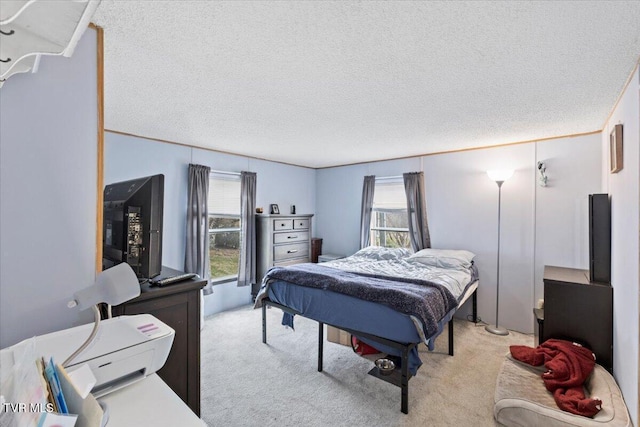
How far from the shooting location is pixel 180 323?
4.80 feet

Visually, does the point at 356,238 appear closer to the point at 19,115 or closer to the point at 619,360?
the point at 619,360

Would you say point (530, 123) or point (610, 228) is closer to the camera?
point (610, 228)

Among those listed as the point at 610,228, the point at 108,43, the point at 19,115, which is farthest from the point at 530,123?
the point at 19,115

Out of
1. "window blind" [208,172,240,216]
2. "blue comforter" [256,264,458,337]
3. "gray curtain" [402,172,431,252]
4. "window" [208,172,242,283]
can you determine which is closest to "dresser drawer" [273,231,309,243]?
"window" [208,172,242,283]

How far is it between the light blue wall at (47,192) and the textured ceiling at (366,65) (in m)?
0.42

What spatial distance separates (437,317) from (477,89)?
179 centimetres

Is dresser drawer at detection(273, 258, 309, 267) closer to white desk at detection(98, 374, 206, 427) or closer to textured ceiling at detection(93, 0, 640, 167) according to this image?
textured ceiling at detection(93, 0, 640, 167)

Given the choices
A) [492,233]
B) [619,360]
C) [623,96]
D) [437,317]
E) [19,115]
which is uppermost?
[623,96]

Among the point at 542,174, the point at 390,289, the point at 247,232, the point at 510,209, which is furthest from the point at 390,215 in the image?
the point at 390,289

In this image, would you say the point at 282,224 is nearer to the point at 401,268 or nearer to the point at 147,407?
the point at 401,268

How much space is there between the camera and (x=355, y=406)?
2.19m

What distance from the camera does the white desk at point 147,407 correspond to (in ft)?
2.67

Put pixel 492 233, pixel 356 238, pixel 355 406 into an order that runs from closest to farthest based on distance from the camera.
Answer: pixel 355 406 < pixel 492 233 < pixel 356 238

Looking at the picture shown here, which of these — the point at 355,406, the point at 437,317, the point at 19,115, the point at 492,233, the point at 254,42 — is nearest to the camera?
the point at 19,115
